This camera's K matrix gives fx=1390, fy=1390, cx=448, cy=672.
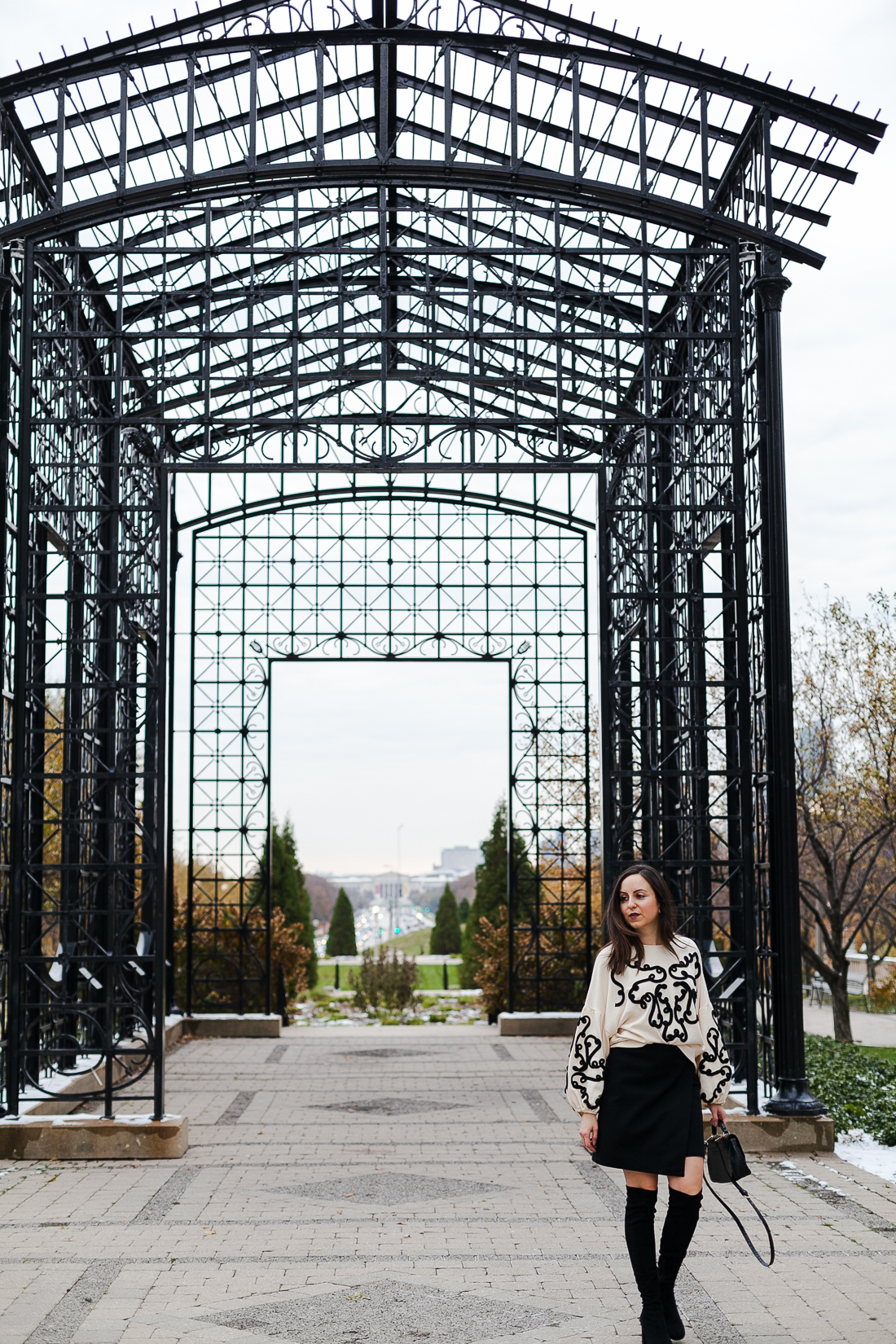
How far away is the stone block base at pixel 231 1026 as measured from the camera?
18.0m

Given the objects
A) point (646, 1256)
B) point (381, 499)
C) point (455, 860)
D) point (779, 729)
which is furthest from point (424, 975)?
point (455, 860)

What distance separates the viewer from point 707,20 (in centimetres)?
1129

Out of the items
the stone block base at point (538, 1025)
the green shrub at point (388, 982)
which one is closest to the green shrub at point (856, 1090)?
the stone block base at point (538, 1025)

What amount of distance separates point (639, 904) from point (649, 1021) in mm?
420

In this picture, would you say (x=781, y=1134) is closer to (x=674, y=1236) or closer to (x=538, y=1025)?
(x=674, y=1236)

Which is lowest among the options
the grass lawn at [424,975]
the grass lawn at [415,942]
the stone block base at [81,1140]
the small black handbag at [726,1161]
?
the grass lawn at [415,942]

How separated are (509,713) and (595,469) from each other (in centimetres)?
721

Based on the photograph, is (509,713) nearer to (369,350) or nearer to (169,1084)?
(369,350)

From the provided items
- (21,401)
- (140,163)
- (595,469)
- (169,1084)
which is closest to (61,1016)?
(169,1084)

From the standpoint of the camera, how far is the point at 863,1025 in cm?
2508

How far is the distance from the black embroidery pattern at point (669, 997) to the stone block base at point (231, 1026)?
13.8 metres

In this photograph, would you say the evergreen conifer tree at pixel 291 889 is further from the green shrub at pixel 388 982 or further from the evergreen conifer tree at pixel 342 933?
the evergreen conifer tree at pixel 342 933

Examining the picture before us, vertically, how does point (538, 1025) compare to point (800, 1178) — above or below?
below

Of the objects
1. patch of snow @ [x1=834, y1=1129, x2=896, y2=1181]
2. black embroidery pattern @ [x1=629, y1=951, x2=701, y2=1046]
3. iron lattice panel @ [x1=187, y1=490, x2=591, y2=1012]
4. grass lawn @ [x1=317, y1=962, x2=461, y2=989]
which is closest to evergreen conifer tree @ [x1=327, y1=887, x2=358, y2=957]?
grass lawn @ [x1=317, y1=962, x2=461, y2=989]
